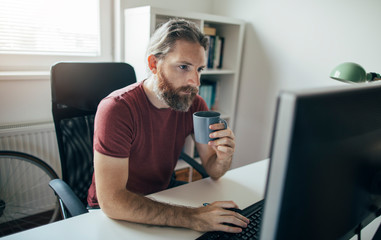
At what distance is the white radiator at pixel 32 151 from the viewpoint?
1.58m

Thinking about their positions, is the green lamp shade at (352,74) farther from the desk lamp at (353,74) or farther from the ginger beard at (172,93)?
the ginger beard at (172,93)

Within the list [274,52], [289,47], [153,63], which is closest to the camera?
[153,63]

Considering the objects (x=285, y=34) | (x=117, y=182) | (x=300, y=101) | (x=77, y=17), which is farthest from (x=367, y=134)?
(x=77, y=17)

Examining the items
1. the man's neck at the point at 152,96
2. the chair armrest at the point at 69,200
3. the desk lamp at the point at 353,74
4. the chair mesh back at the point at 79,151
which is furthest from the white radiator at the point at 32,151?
the desk lamp at the point at 353,74

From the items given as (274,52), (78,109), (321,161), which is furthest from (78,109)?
(274,52)

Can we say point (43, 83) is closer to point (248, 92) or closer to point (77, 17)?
point (77, 17)

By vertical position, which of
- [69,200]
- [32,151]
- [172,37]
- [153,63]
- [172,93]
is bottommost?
[32,151]

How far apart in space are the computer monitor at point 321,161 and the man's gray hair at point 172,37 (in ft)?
2.49

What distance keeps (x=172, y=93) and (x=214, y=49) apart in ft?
3.77

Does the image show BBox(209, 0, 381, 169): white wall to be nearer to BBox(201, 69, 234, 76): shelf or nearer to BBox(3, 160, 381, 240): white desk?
BBox(201, 69, 234, 76): shelf

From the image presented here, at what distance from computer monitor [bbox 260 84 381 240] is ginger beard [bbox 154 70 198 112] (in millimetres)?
726

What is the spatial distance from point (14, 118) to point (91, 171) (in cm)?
78

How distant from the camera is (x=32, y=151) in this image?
5.49ft

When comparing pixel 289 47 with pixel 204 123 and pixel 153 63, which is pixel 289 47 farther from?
pixel 204 123
